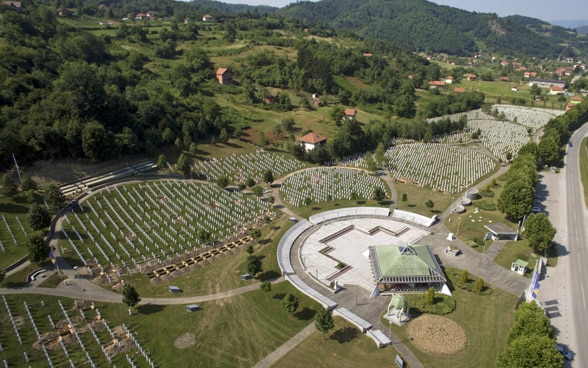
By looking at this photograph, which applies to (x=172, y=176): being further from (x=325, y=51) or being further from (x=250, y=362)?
(x=325, y=51)

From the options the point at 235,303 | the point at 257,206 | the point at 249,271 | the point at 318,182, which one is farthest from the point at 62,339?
the point at 318,182

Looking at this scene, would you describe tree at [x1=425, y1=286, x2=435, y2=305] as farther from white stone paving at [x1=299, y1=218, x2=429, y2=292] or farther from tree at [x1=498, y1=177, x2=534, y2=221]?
tree at [x1=498, y1=177, x2=534, y2=221]

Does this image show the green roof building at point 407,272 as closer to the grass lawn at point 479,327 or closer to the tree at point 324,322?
the grass lawn at point 479,327

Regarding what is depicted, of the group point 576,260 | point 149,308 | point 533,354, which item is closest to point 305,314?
point 149,308

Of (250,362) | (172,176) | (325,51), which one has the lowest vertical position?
(250,362)

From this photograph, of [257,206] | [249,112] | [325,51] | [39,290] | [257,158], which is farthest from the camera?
[325,51]
